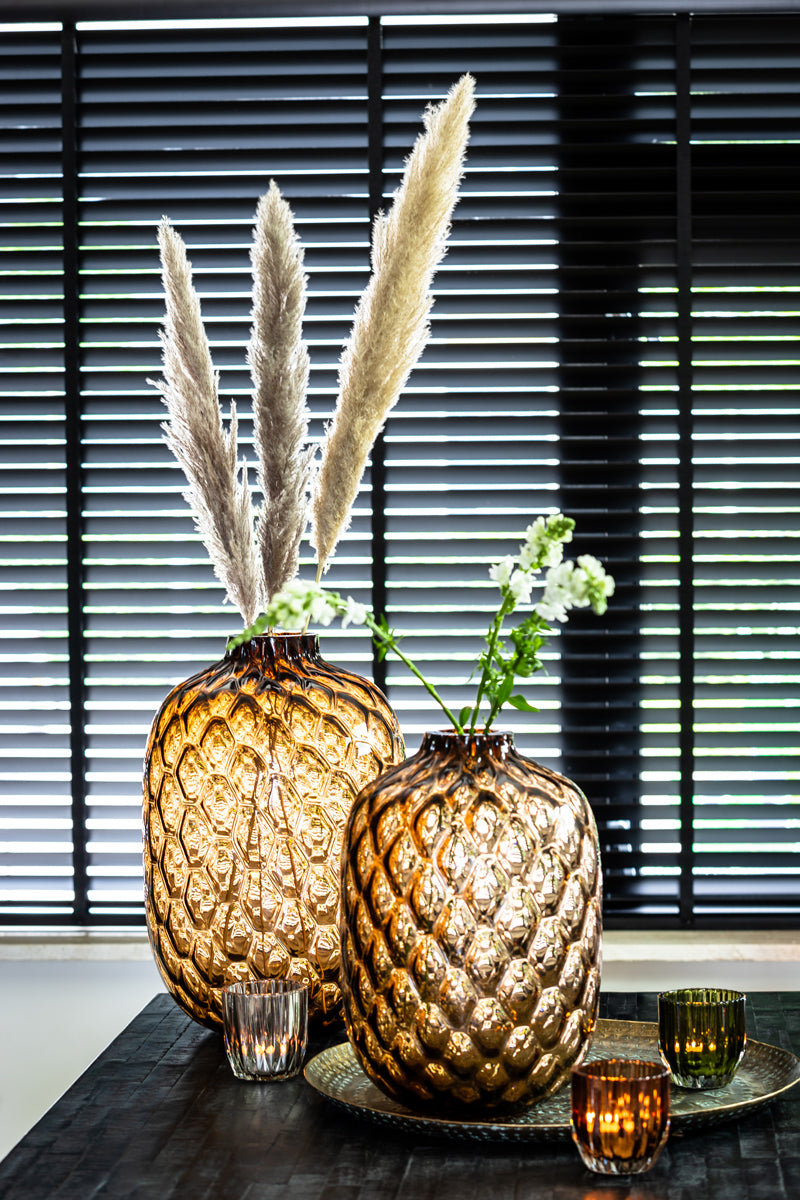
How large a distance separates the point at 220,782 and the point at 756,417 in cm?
107

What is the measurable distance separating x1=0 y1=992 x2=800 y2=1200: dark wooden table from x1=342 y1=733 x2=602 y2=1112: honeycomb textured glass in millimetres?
48

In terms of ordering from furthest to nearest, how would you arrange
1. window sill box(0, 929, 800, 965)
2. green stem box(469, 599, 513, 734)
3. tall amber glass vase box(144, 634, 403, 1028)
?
1. window sill box(0, 929, 800, 965)
2. tall amber glass vase box(144, 634, 403, 1028)
3. green stem box(469, 599, 513, 734)

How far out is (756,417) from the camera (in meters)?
1.78

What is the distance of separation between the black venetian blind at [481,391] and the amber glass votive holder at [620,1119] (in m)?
0.96

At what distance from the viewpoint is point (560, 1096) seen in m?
0.96

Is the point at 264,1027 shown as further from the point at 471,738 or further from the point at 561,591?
the point at 561,591

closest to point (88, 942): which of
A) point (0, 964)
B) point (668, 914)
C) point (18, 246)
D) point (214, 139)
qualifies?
point (0, 964)

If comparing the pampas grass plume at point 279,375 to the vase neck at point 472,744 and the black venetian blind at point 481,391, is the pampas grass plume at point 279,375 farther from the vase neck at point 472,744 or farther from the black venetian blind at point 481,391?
the black venetian blind at point 481,391

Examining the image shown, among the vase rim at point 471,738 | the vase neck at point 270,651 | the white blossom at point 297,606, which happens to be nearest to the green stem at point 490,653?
the vase rim at point 471,738

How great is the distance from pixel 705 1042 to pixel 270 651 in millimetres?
492

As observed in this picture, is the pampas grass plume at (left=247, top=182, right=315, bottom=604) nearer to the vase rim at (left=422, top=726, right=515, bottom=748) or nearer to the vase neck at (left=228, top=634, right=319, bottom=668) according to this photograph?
the vase neck at (left=228, top=634, right=319, bottom=668)

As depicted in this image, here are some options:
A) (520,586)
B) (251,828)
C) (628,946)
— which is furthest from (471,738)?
(628,946)

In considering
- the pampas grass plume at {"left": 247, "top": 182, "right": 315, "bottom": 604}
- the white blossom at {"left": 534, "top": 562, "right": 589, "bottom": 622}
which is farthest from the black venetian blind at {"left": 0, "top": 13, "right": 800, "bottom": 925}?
the white blossom at {"left": 534, "top": 562, "right": 589, "bottom": 622}

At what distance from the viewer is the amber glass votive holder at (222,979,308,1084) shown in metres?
1.00
